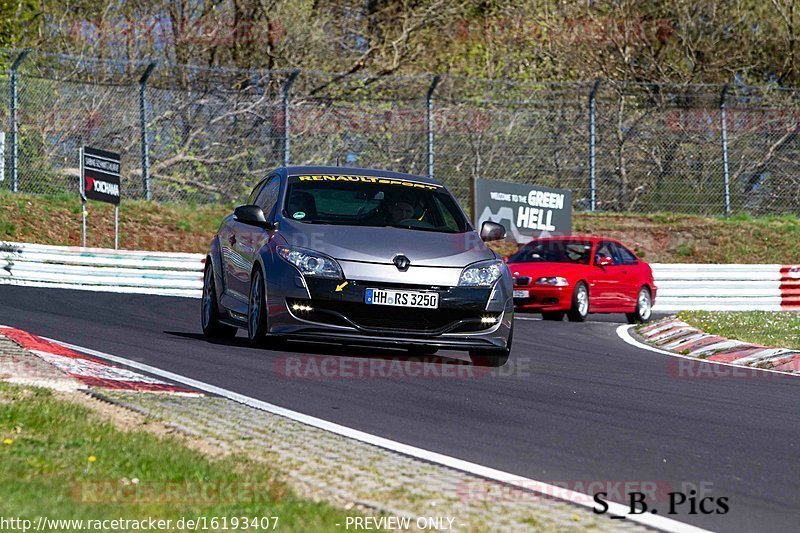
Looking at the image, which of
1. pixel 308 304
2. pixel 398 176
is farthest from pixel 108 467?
pixel 398 176

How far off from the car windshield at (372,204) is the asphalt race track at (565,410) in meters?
1.14

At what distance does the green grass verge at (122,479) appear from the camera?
463cm

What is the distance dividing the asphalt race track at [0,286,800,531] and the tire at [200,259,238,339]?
237 mm

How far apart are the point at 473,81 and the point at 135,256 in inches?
398

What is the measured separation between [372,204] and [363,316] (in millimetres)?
1446

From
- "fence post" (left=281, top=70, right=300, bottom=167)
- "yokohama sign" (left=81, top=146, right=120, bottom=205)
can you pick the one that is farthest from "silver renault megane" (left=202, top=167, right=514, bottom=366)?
"fence post" (left=281, top=70, right=300, bottom=167)

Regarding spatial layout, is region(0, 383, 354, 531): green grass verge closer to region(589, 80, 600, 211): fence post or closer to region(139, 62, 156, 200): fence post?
region(139, 62, 156, 200): fence post

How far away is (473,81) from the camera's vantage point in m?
28.8

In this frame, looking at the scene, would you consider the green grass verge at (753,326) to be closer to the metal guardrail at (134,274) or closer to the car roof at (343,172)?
the metal guardrail at (134,274)

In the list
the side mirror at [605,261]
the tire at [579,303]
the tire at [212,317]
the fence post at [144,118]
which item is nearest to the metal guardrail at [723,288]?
the side mirror at [605,261]

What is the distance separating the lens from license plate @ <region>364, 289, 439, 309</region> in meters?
10.1

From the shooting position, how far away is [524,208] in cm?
2669

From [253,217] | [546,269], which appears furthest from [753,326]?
[253,217]

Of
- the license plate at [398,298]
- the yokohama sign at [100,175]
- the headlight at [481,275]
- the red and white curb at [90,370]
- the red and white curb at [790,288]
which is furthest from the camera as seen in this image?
the yokohama sign at [100,175]
